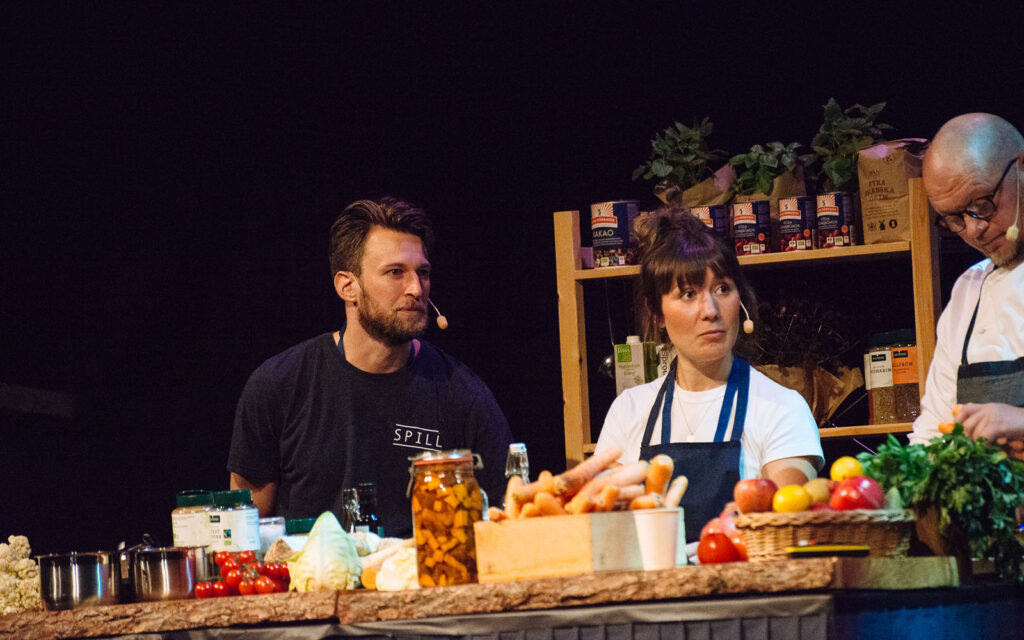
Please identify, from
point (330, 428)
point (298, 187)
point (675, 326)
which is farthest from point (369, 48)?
point (675, 326)

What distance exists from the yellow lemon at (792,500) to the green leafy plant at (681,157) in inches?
78.8

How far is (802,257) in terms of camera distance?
373cm

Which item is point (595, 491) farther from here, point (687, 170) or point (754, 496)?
point (687, 170)

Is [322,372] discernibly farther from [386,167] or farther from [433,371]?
[386,167]

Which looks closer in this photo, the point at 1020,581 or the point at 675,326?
the point at 1020,581

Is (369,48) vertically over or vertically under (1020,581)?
over

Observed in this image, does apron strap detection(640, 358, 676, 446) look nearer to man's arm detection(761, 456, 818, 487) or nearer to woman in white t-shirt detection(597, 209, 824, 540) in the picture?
woman in white t-shirt detection(597, 209, 824, 540)

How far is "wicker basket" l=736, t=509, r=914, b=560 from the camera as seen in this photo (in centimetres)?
192

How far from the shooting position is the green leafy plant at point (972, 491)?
2018 mm

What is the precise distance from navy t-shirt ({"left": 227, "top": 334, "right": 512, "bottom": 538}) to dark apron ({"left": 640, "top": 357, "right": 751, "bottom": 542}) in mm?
867

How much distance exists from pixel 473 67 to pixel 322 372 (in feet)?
4.52

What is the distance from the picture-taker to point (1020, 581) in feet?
6.82

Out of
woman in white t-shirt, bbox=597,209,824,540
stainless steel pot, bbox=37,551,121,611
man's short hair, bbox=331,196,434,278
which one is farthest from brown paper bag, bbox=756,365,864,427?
stainless steel pot, bbox=37,551,121,611

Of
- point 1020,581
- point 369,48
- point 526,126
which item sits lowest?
point 1020,581
